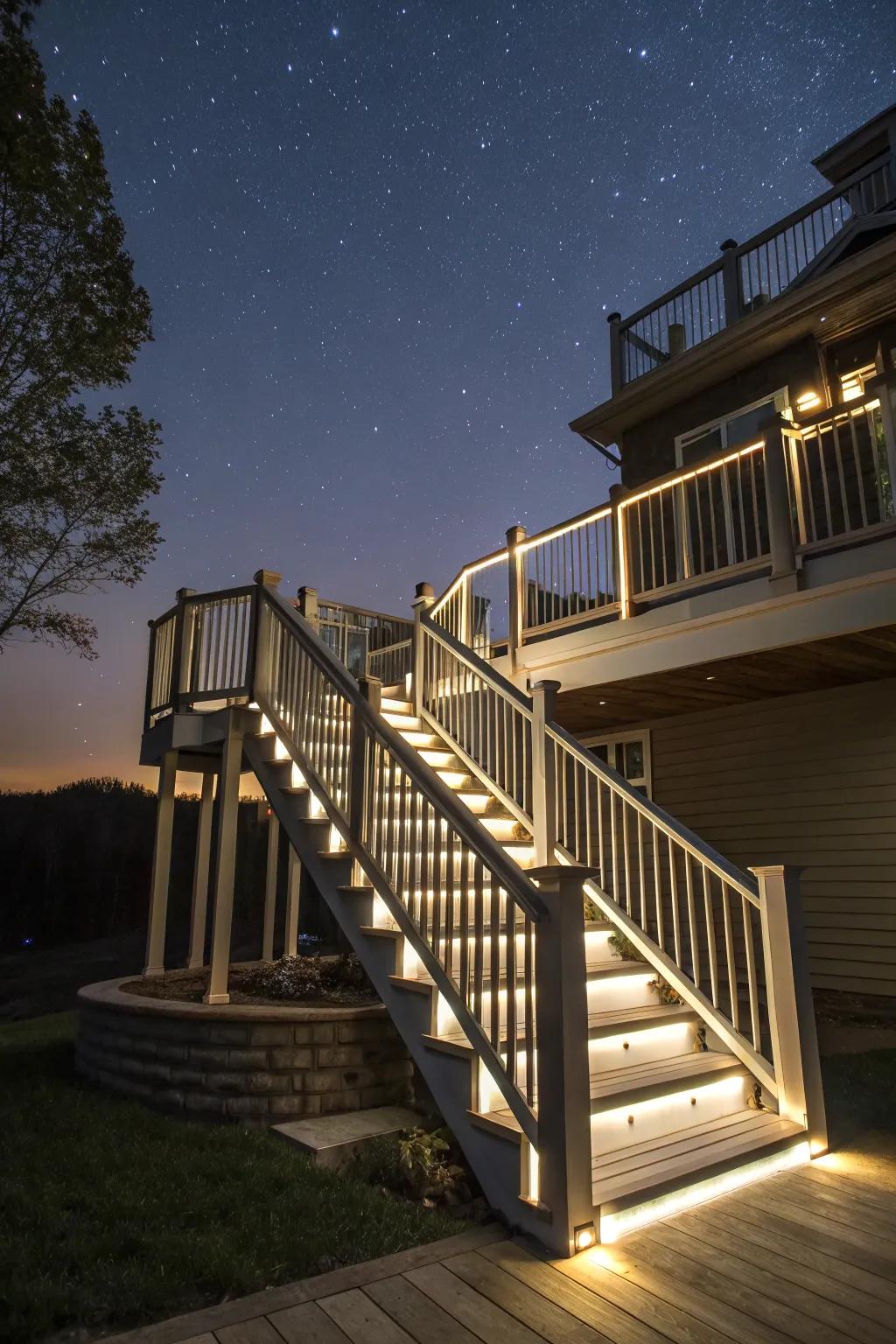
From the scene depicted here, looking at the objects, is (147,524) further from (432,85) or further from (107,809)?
(107,809)

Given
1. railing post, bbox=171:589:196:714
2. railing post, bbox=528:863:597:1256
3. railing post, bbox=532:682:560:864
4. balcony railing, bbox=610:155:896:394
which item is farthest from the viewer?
balcony railing, bbox=610:155:896:394

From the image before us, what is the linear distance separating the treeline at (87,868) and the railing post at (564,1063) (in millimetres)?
30667

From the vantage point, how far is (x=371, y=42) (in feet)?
29.1

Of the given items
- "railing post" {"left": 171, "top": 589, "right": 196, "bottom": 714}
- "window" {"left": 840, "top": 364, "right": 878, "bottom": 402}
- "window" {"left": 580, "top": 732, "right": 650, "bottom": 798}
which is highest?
"window" {"left": 840, "top": 364, "right": 878, "bottom": 402}

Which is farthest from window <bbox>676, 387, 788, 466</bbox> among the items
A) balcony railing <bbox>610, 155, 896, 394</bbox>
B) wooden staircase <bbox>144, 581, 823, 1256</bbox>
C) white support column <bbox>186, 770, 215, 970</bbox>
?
white support column <bbox>186, 770, 215, 970</bbox>

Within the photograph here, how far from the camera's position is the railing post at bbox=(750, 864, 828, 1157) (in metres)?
3.88

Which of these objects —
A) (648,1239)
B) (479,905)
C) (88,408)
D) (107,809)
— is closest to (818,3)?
(88,408)

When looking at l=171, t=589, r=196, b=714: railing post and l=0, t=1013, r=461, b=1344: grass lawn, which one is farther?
l=171, t=589, r=196, b=714: railing post

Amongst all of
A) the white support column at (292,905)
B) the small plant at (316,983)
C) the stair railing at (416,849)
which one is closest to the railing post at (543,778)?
the stair railing at (416,849)

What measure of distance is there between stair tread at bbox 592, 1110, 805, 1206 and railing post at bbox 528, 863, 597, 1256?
16cm

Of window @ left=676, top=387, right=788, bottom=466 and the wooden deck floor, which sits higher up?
window @ left=676, top=387, right=788, bottom=466

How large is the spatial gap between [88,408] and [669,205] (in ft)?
27.5

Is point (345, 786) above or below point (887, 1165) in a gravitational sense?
above

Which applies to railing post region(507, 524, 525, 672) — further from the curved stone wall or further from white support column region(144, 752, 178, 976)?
the curved stone wall
